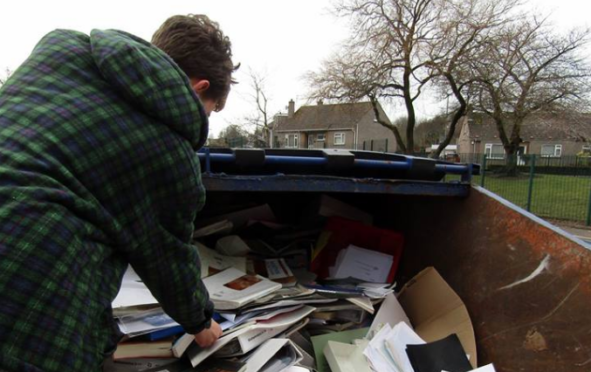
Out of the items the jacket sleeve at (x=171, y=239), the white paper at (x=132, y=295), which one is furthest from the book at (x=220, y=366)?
the jacket sleeve at (x=171, y=239)

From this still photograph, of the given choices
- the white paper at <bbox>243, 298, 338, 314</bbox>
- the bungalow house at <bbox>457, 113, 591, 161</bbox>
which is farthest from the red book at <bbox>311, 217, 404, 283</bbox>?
the bungalow house at <bbox>457, 113, 591, 161</bbox>

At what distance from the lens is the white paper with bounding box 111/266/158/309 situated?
156cm

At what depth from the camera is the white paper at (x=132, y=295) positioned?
5.13 feet

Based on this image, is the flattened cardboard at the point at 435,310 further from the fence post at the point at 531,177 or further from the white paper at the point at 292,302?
the fence post at the point at 531,177

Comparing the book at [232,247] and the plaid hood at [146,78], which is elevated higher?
the plaid hood at [146,78]

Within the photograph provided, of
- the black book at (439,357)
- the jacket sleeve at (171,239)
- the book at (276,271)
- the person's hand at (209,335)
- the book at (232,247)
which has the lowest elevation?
the black book at (439,357)

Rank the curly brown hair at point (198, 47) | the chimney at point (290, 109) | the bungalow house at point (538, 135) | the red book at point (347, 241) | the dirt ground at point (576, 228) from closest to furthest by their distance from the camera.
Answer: the curly brown hair at point (198, 47) → the red book at point (347, 241) → the dirt ground at point (576, 228) → the bungalow house at point (538, 135) → the chimney at point (290, 109)

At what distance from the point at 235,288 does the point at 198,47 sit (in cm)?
114

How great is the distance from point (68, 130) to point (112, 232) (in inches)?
8.7

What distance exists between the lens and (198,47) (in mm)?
1075

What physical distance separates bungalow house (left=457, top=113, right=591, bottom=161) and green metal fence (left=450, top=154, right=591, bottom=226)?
90 cm

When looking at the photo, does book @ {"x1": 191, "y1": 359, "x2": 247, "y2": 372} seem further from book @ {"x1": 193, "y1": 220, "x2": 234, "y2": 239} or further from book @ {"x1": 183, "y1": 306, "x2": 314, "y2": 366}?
book @ {"x1": 193, "y1": 220, "x2": 234, "y2": 239}

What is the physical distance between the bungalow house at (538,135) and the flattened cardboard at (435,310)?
1296 centimetres

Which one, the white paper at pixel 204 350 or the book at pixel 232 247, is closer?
the white paper at pixel 204 350
